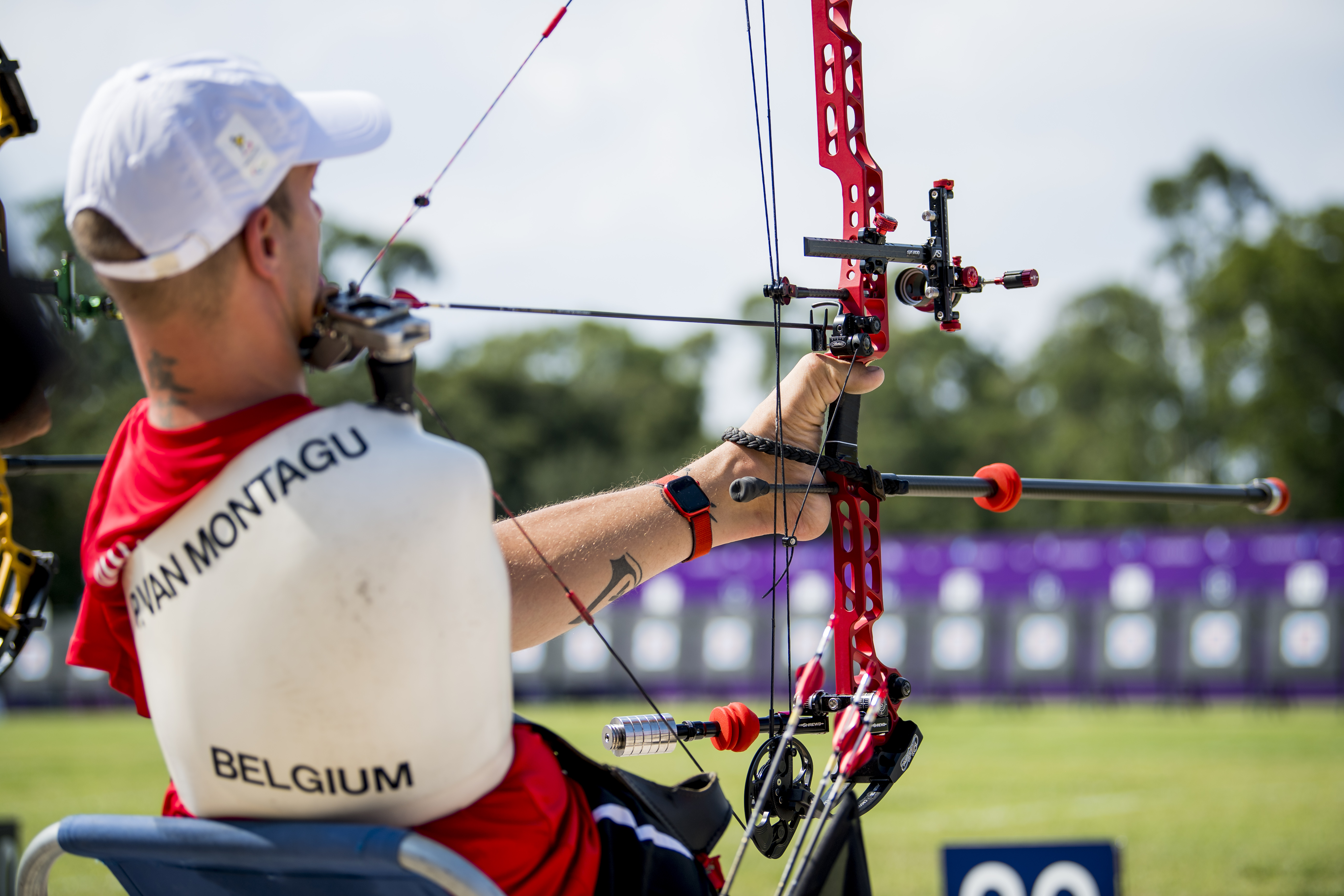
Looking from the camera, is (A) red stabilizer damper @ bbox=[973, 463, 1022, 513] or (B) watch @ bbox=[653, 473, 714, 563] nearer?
(B) watch @ bbox=[653, 473, 714, 563]

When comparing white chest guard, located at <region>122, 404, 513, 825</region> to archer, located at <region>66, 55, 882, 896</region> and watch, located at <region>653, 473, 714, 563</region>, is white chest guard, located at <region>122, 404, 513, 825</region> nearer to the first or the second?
archer, located at <region>66, 55, 882, 896</region>

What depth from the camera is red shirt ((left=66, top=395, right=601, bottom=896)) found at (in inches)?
46.6

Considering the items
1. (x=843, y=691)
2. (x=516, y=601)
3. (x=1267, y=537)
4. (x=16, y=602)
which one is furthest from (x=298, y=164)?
(x=1267, y=537)

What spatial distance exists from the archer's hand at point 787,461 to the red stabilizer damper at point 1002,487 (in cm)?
31

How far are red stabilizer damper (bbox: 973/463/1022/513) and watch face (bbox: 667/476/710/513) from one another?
0.54 metres

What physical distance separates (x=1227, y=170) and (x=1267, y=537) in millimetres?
20685

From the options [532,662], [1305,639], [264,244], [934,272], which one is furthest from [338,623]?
[532,662]

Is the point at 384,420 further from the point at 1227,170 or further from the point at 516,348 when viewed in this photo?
the point at 516,348

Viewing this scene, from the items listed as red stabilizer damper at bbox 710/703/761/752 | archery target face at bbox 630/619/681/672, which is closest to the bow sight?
red stabilizer damper at bbox 710/703/761/752

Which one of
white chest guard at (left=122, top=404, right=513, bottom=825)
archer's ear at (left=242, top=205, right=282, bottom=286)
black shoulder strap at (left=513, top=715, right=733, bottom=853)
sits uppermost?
archer's ear at (left=242, top=205, right=282, bottom=286)

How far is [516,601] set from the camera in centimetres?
187

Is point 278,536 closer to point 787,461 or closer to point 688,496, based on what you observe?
point 688,496

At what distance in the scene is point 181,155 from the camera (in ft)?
3.78

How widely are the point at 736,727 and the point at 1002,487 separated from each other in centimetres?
73
